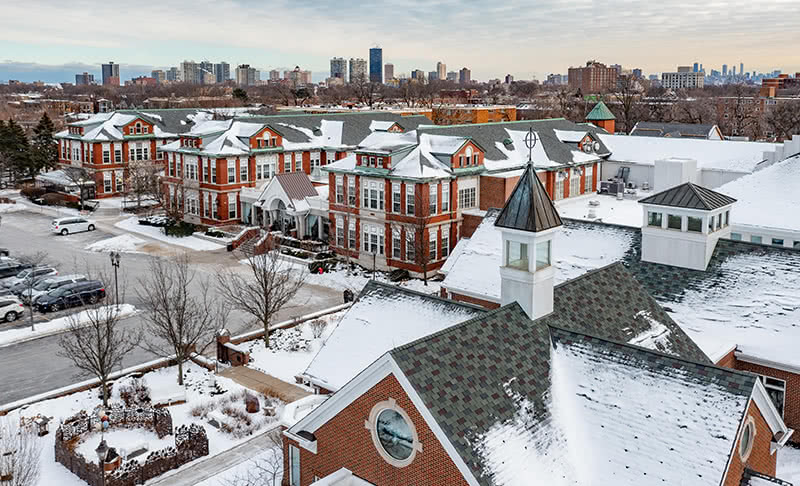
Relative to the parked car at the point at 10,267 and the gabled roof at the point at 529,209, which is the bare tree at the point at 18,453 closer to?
the gabled roof at the point at 529,209

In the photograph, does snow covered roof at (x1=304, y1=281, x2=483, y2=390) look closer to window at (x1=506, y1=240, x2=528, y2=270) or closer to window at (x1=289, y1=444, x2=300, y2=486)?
window at (x1=506, y1=240, x2=528, y2=270)

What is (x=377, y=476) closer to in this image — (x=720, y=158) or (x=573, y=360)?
(x=573, y=360)

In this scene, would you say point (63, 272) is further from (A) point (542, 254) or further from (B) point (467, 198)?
(A) point (542, 254)

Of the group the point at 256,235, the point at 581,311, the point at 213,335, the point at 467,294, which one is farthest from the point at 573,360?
the point at 256,235

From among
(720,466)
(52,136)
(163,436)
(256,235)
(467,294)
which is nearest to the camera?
(720,466)

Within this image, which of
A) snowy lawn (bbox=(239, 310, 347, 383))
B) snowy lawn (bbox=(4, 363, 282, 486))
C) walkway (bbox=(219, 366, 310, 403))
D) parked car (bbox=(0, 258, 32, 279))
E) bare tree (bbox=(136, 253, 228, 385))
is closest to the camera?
snowy lawn (bbox=(4, 363, 282, 486))

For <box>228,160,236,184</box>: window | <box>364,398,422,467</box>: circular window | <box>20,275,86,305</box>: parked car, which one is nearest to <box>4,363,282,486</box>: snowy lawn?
<box>364,398,422,467</box>: circular window
